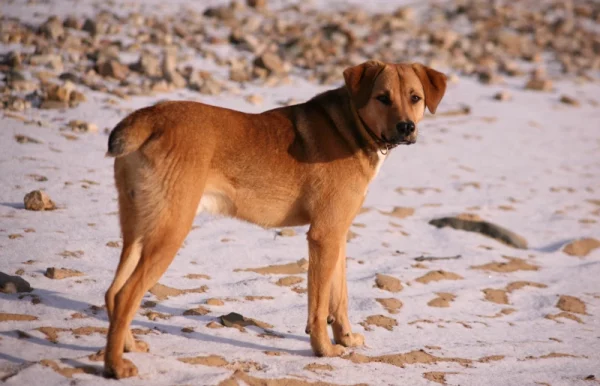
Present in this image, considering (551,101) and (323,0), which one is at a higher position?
(323,0)

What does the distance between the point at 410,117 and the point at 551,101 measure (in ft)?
36.5

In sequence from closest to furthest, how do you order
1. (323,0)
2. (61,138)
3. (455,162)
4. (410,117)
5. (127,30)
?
1. (410,117)
2. (61,138)
3. (455,162)
4. (127,30)
5. (323,0)

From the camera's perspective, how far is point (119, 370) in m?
4.84

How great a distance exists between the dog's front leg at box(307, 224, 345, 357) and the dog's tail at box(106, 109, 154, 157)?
4.87 ft

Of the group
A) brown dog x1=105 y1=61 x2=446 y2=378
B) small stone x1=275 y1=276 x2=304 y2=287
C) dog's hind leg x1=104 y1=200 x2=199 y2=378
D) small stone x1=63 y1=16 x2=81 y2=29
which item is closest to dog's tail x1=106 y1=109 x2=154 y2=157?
brown dog x1=105 y1=61 x2=446 y2=378

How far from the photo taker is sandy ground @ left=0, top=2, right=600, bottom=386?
548cm

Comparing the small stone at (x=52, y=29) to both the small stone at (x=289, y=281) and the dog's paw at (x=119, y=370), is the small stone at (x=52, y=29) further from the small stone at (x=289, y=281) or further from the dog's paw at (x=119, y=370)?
the dog's paw at (x=119, y=370)

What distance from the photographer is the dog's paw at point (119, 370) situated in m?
4.84

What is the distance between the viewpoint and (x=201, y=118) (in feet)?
18.3

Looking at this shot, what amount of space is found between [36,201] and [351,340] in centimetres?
373

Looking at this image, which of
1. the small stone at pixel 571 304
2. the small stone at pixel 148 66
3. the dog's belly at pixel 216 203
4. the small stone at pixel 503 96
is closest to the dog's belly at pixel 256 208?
the dog's belly at pixel 216 203

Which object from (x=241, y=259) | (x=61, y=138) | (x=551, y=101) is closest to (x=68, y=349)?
(x=241, y=259)

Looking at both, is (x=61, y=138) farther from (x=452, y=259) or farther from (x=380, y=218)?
(x=452, y=259)

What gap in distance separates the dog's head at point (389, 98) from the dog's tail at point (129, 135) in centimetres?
172
